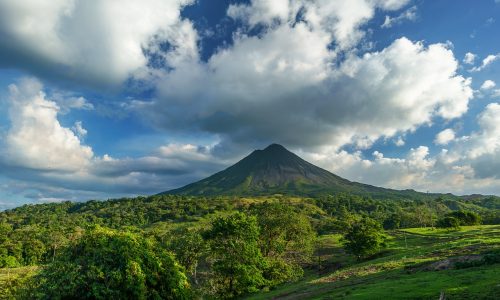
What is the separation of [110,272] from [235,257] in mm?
29142

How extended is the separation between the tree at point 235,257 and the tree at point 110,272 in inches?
875

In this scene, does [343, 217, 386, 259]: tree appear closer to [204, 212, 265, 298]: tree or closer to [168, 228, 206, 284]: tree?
[204, 212, 265, 298]: tree

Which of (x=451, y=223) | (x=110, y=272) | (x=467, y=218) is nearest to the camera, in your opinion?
(x=110, y=272)

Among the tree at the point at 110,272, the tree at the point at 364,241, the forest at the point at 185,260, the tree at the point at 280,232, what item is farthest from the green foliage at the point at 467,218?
the tree at the point at 110,272

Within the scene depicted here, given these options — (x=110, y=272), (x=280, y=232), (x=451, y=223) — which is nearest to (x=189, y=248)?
(x=280, y=232)

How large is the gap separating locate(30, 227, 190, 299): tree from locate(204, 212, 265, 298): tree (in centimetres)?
2223

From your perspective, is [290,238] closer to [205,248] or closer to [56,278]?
[205,248]

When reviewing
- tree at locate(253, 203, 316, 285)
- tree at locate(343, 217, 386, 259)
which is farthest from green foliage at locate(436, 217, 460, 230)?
tree at locate(253, 203, 316, 285)

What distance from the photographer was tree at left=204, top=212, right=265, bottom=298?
5422 centimetres

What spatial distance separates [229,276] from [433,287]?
3140cm

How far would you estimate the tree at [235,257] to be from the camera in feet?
178

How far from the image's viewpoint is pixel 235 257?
180 ft

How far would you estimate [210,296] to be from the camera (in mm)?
51781

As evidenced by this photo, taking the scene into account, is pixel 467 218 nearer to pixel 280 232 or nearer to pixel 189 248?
pixel 280 232
